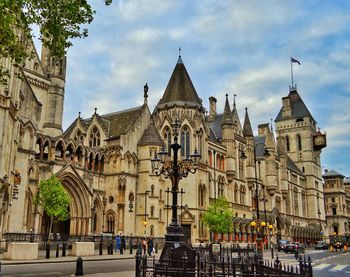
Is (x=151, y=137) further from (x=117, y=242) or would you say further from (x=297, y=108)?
(x=297, y=108)

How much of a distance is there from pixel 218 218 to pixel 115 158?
14.0 metres

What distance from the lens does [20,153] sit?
33.5 m

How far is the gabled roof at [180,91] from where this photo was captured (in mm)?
51688

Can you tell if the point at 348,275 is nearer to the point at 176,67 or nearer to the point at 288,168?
the point at 176,67

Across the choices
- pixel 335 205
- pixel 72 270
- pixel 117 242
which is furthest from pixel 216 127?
pixel 335 205

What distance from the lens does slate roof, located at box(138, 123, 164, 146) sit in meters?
46.7

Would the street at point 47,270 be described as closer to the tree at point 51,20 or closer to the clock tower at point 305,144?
the tree at point 51,20

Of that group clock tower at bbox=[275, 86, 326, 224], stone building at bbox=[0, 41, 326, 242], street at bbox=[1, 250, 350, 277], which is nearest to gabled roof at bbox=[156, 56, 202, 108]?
stone building at bbox=[0, 41, 326, 242]

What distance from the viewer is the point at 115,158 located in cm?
4559

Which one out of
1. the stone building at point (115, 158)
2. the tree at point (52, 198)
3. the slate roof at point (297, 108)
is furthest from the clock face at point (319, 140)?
the tree at point (52, 198)

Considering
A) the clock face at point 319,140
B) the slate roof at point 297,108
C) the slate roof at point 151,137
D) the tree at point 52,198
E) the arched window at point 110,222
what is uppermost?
the slate roof at point 297,108

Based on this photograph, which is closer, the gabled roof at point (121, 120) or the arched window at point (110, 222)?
the arched window at point (110, 222)

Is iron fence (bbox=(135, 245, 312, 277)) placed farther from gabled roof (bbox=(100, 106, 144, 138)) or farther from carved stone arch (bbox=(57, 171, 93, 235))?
gabled roof (bbox=(100, 106, 144, 138))

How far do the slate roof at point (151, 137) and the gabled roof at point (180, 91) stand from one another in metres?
4.95
